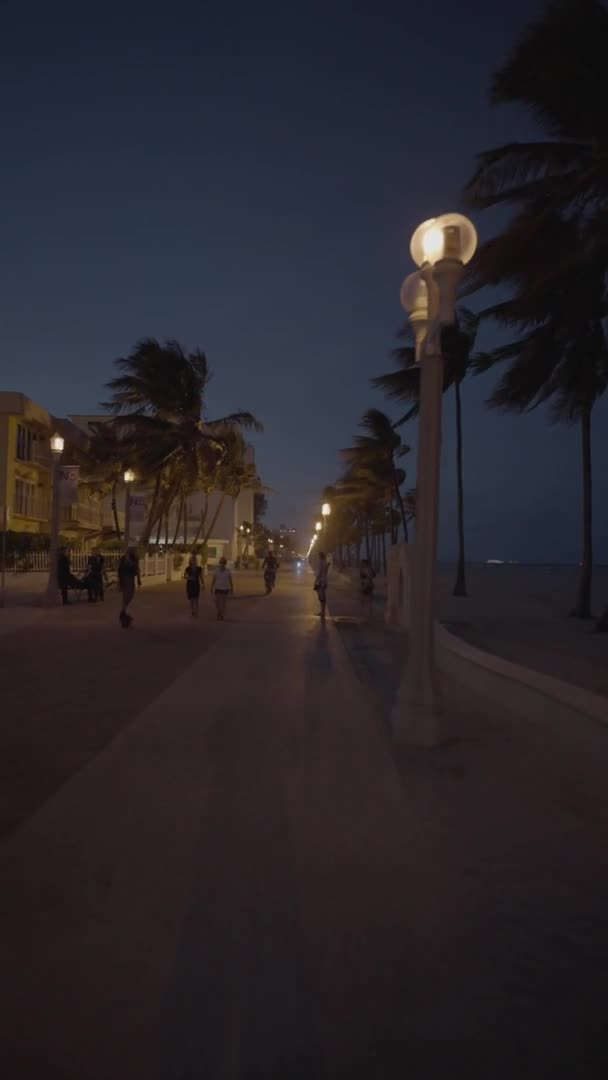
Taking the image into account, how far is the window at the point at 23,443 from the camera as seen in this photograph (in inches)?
1407

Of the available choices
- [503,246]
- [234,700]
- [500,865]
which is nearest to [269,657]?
[234,700]

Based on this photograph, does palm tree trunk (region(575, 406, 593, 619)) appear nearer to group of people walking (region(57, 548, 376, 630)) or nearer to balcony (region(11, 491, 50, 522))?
group of people walking (region(57, 548, 376, 630))

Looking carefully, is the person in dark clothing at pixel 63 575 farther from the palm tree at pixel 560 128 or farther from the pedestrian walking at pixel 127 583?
the palm tree at pixel 560 128

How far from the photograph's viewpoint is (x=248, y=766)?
5.95 metres

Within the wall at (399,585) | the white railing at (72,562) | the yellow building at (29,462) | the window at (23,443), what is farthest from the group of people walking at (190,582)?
the window at (23,443)

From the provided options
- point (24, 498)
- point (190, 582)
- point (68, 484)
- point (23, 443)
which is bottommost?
point (190, 582)

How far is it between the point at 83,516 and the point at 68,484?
93.6ft

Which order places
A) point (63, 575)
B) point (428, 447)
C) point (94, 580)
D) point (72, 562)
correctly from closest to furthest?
point (428, 447), point (63, 575), point (94, 580), point (72, 562)

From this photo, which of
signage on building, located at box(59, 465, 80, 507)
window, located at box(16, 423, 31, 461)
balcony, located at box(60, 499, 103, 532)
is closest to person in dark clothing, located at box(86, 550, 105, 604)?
signage on building, located at box(59, 465, 80, 507)

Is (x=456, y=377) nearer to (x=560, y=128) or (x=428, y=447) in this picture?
(x=560, y=128)

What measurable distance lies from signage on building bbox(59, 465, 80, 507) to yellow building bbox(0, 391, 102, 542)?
10933 mm

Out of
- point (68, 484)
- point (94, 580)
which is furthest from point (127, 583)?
point (94, 580)

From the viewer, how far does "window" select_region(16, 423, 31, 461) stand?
117ft

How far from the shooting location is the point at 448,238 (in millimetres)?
6578
